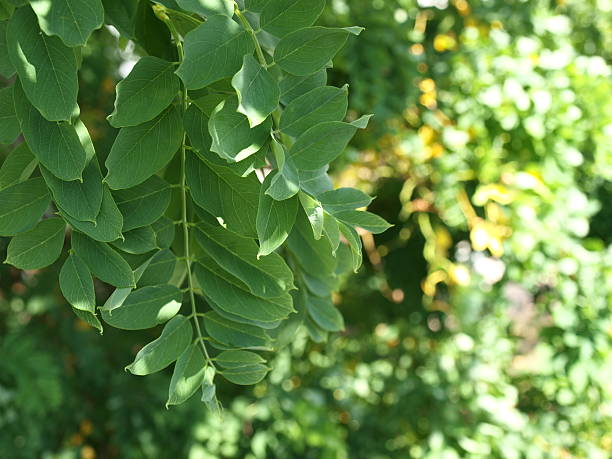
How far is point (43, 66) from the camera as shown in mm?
383

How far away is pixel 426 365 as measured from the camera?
158cm

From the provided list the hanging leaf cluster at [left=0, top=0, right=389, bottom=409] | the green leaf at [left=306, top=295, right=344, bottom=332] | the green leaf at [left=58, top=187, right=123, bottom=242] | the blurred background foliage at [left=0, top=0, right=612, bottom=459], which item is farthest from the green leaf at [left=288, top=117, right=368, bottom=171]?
the blurred background foliage at [left=0, top=0, right=612, bottom=459]

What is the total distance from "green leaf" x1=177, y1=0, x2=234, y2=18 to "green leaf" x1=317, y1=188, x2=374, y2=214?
113 millimetres

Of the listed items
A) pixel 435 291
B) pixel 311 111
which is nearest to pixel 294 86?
pixel 311 111

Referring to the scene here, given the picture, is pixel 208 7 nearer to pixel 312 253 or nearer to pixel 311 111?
pixel 311 111

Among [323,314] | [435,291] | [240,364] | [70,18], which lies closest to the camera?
[70,18]

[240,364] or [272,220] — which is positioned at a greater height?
[272,220]

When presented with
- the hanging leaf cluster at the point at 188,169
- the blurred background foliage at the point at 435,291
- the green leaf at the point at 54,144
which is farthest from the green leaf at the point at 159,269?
the blurred background foliage at the point at 435,291

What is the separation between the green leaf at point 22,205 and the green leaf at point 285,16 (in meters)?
0.16

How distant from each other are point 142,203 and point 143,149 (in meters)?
0.04

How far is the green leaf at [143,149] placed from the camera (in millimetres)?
411

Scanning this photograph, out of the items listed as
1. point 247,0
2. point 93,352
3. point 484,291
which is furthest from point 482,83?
point 93,352

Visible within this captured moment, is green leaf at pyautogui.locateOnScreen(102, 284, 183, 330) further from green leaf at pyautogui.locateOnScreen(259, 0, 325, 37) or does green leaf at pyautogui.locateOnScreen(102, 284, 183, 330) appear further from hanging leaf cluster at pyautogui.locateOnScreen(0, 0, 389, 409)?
green leaf at pyautogui.locateOnScreen(259, 0, 325, 37)

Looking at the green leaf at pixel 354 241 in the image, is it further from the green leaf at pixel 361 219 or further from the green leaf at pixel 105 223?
Answer: the green leaf at pixel 105 223
